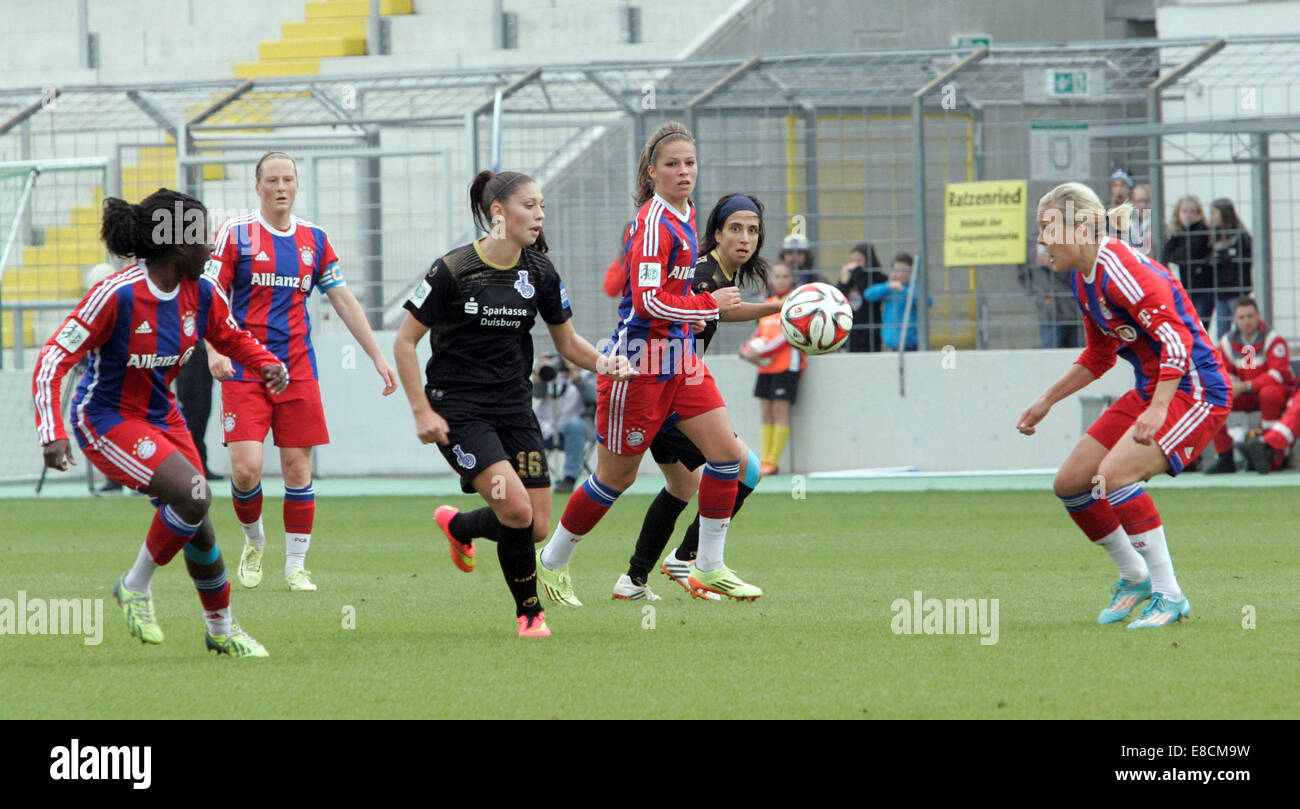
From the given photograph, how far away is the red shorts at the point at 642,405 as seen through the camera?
336 inches

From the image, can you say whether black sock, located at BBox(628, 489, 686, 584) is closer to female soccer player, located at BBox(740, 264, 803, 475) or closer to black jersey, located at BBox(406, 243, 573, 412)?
black jersey, located at BBox(406, 243, 573, 412)

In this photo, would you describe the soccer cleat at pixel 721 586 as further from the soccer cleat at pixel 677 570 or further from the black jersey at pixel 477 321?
the black jersey at pixel 477 321

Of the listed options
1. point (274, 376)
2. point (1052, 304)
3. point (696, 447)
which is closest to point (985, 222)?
point (1052, 304)

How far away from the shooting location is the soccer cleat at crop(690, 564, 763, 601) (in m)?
8.76

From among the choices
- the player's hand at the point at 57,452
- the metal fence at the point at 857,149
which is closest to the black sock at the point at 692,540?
the player's hand at the point at 57,452

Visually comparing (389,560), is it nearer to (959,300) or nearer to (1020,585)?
(1020,585)

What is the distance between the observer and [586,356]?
7.80 metres

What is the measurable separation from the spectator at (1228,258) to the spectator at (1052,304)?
1.27 metres

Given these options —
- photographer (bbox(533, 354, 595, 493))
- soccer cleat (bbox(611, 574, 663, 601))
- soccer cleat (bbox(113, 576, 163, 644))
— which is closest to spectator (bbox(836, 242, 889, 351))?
photographer (bbox(533, 354, 595, 493))

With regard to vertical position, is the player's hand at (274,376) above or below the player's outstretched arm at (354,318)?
below

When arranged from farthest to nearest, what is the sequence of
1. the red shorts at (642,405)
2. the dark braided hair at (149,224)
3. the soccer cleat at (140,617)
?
1. the red shorts at (642,405)
2. the soccer cleat at (140,617)
3. the dark braided hair at (149,224)

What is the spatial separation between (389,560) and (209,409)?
5.75 m

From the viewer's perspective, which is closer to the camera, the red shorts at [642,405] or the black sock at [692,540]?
the red shorts at [642,405]

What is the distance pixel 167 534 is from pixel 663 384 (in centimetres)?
254
